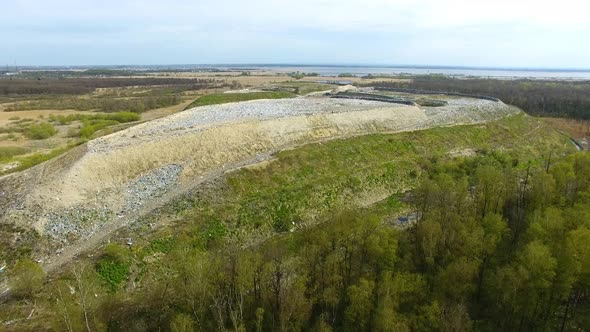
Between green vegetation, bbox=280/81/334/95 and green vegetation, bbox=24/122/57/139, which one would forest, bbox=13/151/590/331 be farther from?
green vegetation, bbox=280/81/334/95

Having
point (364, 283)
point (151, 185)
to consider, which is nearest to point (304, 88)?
point (151, 185)

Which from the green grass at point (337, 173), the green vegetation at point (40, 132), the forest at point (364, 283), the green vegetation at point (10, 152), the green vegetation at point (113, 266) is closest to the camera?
the forest at point (364, 283)

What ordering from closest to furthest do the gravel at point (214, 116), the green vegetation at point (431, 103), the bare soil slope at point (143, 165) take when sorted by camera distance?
the bare soil slope at point (143, 165) < the gravel at point (214, 116) < the green vegetation at point (431, 103)

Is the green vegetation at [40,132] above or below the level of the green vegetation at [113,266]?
above

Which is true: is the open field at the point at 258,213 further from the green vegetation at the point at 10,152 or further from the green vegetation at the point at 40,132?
the green vegetation at the point at 40,132

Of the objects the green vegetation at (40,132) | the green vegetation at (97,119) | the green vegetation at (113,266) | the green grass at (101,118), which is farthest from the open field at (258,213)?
the green grass at (101,118)

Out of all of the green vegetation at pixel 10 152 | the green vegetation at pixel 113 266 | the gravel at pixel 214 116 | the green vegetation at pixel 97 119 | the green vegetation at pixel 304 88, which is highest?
the green vegetation at pixel 304 88

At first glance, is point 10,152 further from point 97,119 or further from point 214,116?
point 214,116

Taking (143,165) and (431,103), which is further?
(431,103)
